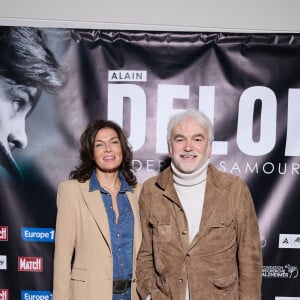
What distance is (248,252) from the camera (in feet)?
4.50

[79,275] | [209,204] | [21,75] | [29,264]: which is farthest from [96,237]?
[21,75]

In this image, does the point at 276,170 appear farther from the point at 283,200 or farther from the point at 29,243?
the point at 29,243

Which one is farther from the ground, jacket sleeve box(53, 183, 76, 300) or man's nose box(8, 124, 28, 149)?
man's nose box(8, 124, 28, 149)

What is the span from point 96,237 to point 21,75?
1041 mm

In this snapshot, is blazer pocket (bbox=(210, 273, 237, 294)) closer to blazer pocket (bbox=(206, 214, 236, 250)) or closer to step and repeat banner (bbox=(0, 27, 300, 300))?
blazer pocket (bbox=(206, 214, 236, 250))

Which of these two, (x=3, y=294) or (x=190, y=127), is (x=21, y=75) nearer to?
(x=190, y=127)

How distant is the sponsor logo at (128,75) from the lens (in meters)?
1.89

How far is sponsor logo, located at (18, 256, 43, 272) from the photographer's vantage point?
77.3 inches

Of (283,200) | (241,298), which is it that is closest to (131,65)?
(283,200)

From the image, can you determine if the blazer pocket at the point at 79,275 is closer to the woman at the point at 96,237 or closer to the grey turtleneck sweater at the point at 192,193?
the woman at the point at 96,237

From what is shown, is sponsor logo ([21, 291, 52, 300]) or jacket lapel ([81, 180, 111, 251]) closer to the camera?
jacket lapel ([81, 180, 111, 251])

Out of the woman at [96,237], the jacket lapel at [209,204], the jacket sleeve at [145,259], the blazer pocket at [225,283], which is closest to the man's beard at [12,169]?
the woman at [96,237]

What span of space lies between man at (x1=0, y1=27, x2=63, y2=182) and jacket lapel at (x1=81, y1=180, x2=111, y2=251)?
70cm

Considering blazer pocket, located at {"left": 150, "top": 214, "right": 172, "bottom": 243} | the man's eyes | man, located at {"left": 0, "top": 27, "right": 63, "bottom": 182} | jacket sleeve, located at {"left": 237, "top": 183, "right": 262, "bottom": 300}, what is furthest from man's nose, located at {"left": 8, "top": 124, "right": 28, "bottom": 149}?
jacket sleeve, located at {"left": 237, "top": 183, "right": 262, "bottom": 300}
